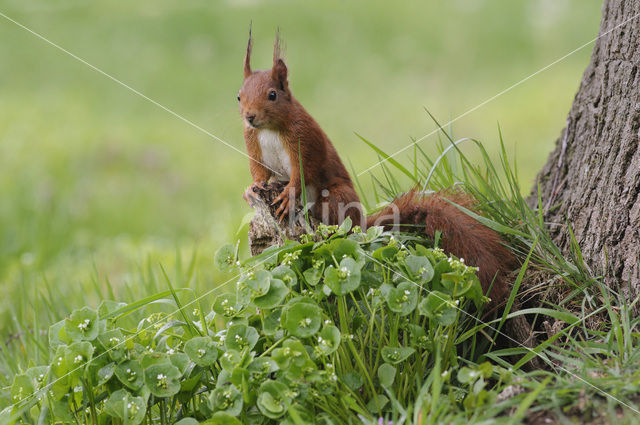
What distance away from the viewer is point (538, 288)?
2162 millimetres

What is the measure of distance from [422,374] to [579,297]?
619mm

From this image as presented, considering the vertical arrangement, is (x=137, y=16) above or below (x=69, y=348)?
above

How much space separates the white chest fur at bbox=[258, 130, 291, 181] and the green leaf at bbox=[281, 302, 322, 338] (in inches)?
36.6

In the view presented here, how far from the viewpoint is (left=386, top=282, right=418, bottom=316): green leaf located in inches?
67.7

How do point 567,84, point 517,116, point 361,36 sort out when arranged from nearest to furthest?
1. point 517,116
2. point 567,84
3. point 361,36

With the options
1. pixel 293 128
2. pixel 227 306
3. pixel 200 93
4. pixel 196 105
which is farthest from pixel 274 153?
pixel 200 93

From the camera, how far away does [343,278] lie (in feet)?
5.71

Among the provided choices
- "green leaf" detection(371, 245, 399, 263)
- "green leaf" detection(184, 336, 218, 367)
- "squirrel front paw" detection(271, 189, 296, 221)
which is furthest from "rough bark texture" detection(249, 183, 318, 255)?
"green leaf" detection(184, 336, 218, 367)

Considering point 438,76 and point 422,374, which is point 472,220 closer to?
point 422,374

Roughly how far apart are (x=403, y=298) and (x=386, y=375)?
0.62 feet

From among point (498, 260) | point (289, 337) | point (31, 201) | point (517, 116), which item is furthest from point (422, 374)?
point (517, 116)

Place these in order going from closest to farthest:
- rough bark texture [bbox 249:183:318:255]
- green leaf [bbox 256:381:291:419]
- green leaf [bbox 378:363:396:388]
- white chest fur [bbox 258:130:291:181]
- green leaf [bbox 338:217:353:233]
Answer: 1. green leaf [bbox 256:381:291:419]
2. green leaf [bbox 378:363:396:388]
3. green leaf [bbox 338:217:353:233]
4. rough bark texture [bbox 249:183:318:255]
5. white chest fur [bbox 258:130:291:181]

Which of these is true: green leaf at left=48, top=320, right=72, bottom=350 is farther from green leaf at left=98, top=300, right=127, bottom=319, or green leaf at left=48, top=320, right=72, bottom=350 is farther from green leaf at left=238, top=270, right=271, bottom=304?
green leaf at left=238, top=270, right=271, bottom=304

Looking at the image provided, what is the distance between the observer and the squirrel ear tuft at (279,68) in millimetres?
2482
